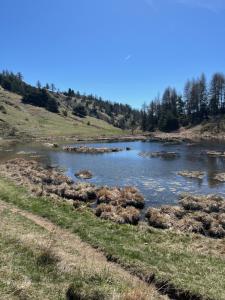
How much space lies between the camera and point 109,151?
81.5 meters

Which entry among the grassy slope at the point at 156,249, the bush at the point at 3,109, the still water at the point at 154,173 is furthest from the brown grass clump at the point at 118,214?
the bush at the point at 3,109

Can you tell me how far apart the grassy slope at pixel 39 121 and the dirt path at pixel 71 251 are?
109280mm

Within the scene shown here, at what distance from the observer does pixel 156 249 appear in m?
17.5

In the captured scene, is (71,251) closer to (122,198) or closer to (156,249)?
(156,249)

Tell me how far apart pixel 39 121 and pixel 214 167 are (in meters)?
114

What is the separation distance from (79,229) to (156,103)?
163 meters

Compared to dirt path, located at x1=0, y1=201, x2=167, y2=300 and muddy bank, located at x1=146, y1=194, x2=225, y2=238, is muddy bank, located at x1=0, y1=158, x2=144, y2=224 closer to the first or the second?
muddy bank, located at x1=146, y1=194, x2=225, y2=238

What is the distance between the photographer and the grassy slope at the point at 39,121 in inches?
5354

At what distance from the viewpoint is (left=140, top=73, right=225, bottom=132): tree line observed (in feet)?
474

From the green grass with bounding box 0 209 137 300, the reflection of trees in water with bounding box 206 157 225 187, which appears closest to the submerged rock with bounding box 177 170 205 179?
the reflection of trees in water with bounding box 206 157 225 187

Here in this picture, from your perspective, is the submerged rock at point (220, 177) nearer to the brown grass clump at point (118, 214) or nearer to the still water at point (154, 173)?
the still water at point (154, 173)

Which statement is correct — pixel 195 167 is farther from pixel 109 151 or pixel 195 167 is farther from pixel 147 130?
pixel 147 130

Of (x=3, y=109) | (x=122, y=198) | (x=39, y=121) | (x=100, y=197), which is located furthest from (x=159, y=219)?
(x=3, y=109)

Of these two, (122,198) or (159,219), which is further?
(122,198)
